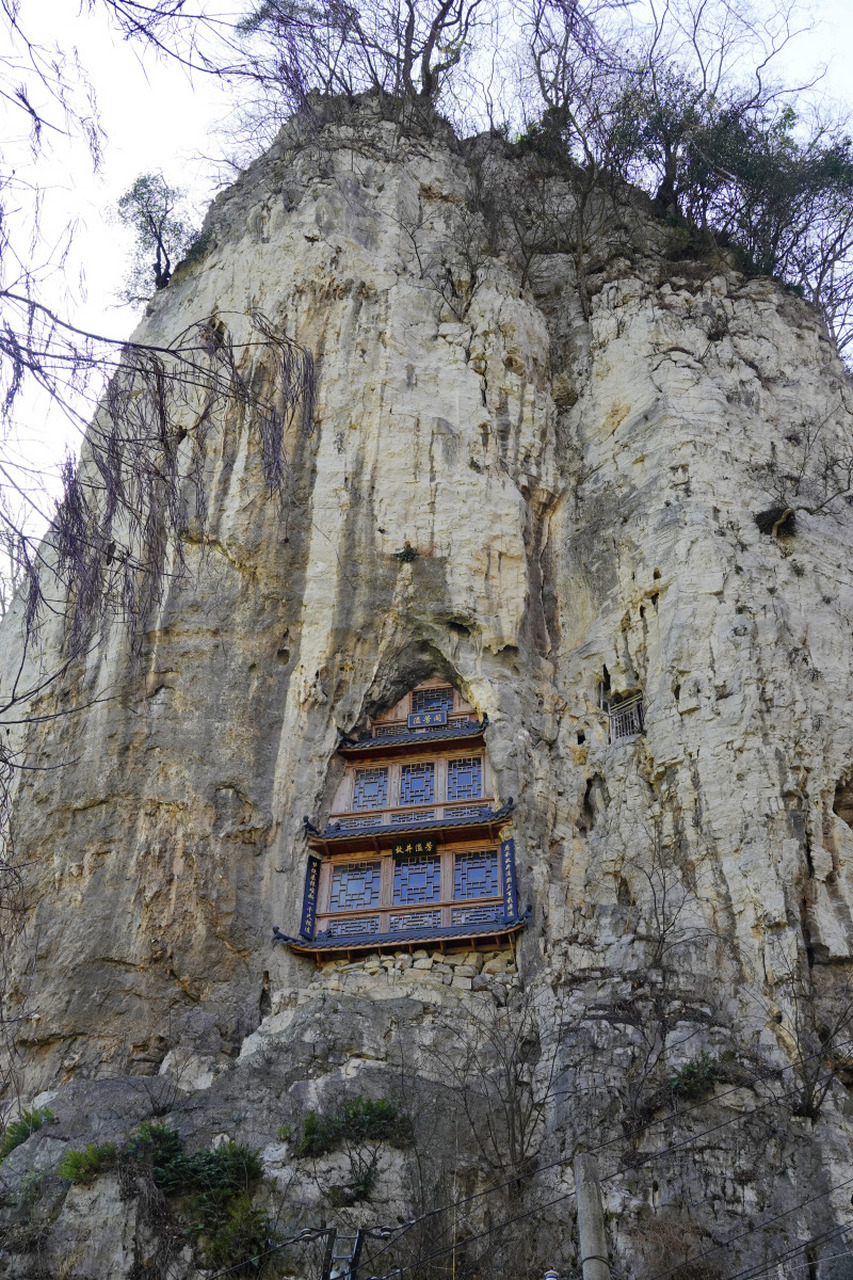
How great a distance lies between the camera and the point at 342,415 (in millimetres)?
18797

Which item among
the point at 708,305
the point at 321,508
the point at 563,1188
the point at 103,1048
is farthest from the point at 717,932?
the point at 708,305

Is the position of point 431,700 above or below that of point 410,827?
above

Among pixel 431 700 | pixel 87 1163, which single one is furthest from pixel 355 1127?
pixel 431 700

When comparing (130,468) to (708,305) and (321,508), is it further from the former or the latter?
(708,305)

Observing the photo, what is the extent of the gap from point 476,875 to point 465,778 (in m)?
1.45

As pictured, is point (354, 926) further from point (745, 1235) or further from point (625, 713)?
point (745, 1235)

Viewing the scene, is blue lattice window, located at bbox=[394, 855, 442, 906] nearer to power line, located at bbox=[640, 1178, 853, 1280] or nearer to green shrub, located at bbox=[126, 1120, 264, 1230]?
green shrub, located at bbox=[126, 1120, 264, 1230]

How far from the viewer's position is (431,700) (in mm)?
17594

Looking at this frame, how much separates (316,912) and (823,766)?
6484mm

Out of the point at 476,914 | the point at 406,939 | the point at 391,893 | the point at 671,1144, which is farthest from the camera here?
the point at 391,893

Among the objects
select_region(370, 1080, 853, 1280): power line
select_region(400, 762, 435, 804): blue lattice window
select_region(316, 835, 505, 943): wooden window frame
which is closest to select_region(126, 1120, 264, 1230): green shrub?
select_region(370, 1080, 853, 1280): power line

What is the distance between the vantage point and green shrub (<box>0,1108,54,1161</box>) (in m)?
12.5

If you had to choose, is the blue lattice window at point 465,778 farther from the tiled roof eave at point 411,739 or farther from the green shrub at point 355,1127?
the green shrub at point 355,1127

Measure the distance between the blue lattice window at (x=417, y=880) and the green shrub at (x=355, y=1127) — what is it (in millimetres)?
3598
